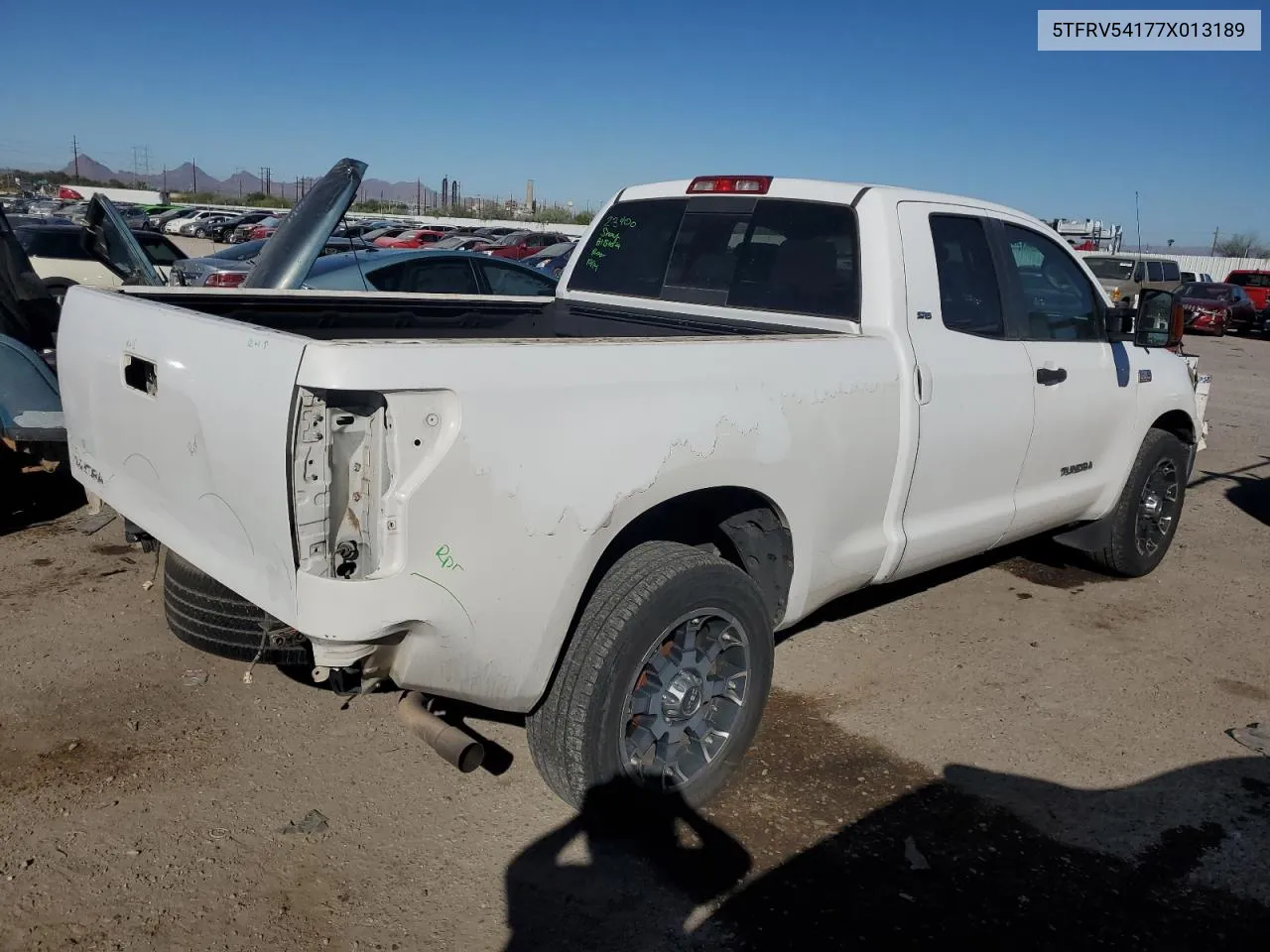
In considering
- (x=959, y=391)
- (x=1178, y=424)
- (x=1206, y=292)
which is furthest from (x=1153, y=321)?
(x=1206, y=292)

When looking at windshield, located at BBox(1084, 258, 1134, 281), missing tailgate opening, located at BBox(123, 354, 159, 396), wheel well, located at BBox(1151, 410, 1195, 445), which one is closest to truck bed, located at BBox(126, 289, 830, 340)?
missing tailgate opening, located at BBox(123, 354, 159, 396)

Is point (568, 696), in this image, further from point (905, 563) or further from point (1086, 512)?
point (1086, 512)

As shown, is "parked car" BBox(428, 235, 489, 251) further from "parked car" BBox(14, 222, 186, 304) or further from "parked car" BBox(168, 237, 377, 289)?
"parked car" BBox(14, 222, 186, 304)

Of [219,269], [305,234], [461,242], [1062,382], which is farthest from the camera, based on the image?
[461,242]

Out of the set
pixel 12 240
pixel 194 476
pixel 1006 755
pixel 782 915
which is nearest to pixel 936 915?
pixel 782 915

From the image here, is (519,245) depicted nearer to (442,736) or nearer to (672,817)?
(672,817)

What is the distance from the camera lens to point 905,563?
4.11 meters

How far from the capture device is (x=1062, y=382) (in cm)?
469

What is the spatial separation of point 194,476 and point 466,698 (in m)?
0.97

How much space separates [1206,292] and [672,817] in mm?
29186

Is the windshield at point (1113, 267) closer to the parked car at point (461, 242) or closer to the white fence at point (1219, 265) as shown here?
the parked car at point (461, 242)

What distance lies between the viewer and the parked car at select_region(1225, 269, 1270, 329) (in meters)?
27.9

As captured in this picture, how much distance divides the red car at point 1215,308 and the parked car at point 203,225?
3730cm

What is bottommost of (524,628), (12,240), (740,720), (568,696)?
(740,720)
